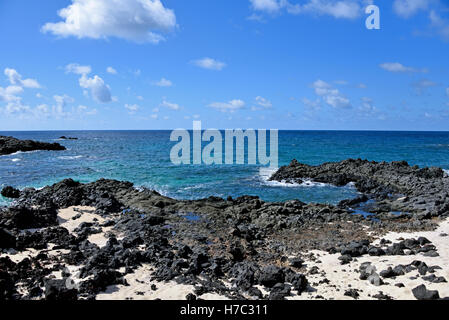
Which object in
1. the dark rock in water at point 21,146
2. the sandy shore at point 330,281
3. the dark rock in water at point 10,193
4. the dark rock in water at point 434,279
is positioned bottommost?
the sandy shore at point 330,281

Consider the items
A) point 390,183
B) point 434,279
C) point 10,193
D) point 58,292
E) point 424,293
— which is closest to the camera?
point 424,293

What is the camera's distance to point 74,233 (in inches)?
700

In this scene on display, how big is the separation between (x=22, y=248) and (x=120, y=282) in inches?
275

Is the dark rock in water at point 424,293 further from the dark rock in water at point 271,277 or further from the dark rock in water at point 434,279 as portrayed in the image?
the dark rock in water at point 271,277

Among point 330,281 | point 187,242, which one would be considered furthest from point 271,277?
point 187,242

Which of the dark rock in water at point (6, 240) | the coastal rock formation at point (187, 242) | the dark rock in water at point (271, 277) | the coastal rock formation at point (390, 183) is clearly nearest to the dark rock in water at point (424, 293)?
the coastal rock formation at point (187, 242)

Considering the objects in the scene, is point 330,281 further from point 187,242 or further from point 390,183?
point 390,183

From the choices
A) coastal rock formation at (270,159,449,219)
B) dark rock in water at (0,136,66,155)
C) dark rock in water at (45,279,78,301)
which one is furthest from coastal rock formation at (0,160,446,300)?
dark rock in water at (0,136,66,155)

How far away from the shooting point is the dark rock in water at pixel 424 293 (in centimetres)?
930

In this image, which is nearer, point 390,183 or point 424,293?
point 424,293

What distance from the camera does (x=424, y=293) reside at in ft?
31.2

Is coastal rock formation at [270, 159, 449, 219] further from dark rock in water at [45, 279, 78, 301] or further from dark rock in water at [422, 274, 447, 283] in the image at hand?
dark rock in water at [45, 279, 78, 301]
